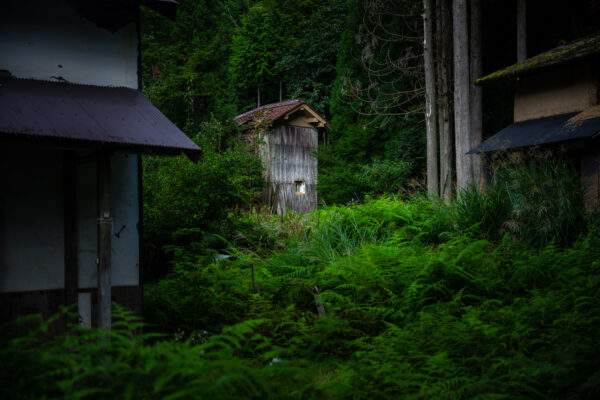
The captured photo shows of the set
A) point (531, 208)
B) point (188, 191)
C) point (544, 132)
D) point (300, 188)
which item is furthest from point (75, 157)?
point (300, 188)

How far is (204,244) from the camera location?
31.4 feet

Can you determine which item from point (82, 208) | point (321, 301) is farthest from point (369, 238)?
point (82, 208)

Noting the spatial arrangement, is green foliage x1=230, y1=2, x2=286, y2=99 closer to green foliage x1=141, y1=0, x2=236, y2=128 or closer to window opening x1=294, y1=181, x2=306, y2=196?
green foliage x1=141, y1=0, x2=236, y2=128

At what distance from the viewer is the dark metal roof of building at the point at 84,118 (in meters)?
4.22

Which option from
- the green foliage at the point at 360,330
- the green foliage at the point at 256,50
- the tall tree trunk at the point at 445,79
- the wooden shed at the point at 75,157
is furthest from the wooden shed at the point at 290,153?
the wooden shed at the point at 75,157

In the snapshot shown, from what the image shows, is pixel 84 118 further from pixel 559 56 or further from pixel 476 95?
pixel 476 95

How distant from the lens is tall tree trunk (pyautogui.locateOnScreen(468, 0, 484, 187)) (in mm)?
12047

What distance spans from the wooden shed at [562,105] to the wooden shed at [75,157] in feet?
26.7

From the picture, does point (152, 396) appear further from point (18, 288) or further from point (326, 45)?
point (326, 45)

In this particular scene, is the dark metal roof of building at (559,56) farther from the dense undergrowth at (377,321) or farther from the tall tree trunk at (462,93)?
the dense undergrowth at (377,321)

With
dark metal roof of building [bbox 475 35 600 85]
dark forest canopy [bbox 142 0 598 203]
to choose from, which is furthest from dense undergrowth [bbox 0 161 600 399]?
dark forest canopy [bbox 142 0 598 203]

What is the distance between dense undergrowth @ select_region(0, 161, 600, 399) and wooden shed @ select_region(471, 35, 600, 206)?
2162mm

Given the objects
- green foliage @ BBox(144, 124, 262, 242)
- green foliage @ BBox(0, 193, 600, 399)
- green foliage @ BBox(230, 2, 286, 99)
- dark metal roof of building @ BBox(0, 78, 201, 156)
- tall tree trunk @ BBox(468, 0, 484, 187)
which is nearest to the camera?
green foliage @ BBox(0, 193, 600, 399)

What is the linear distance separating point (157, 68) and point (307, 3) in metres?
15.1
